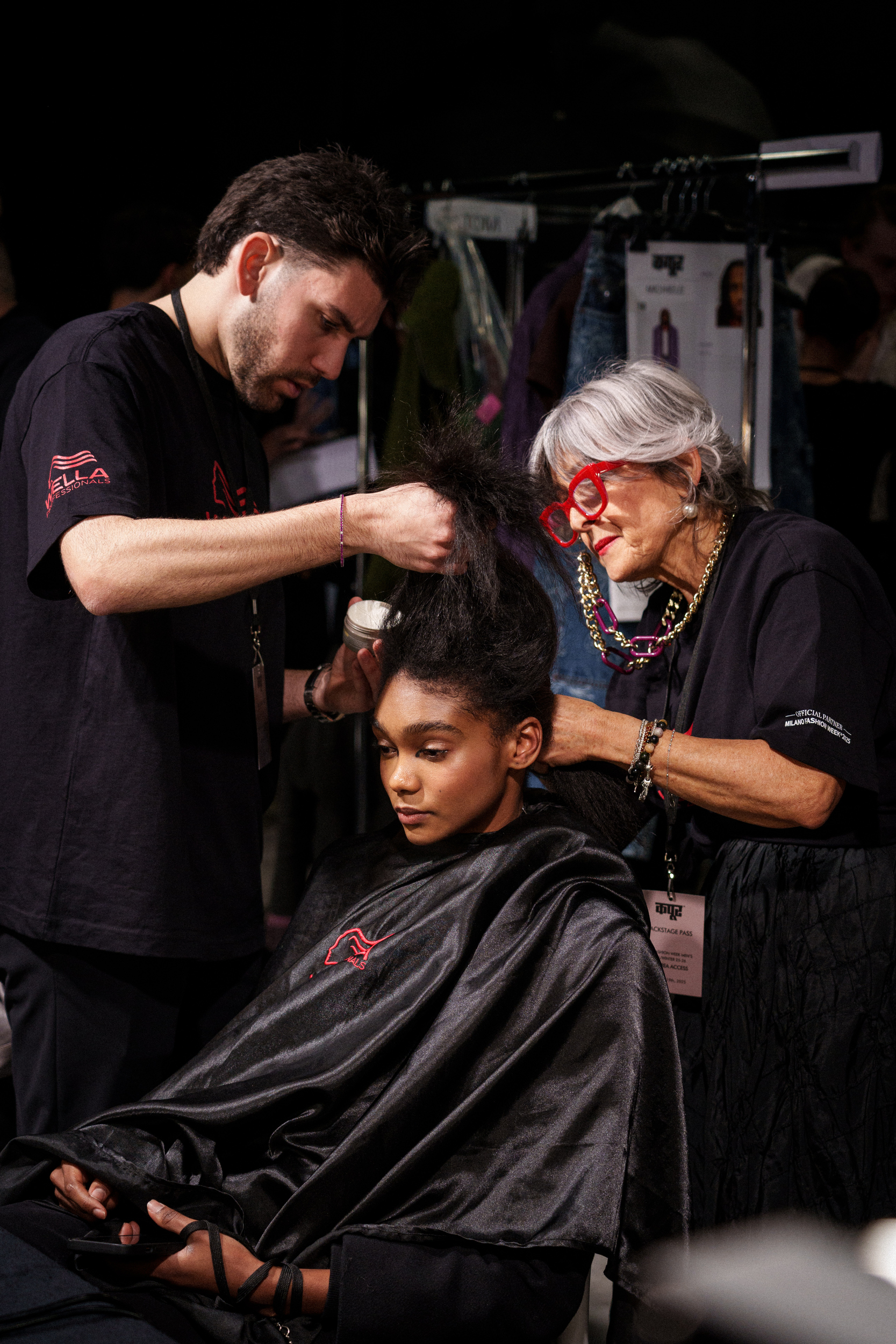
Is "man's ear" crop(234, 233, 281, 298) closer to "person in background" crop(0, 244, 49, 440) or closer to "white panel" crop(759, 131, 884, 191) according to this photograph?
"person in background" crop(0, 244, 49, 440)

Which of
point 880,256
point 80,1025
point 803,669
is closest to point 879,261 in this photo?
point 880,256

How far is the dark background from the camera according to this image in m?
3.01

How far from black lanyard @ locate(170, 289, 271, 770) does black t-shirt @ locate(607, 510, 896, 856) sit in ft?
1.93

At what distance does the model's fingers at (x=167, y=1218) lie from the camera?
4.47ft

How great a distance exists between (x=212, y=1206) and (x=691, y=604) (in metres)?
1.10

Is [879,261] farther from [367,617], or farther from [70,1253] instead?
[70,1253]

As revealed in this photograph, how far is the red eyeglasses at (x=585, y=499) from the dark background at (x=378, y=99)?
1845 mm

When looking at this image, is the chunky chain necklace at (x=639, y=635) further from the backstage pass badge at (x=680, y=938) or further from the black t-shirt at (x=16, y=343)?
the black t-shirt at (x=16, y=343)

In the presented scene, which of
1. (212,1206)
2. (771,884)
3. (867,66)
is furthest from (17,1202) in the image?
(867,66)

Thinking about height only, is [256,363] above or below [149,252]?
below

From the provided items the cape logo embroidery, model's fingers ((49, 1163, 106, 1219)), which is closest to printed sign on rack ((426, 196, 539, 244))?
the cape logo embroidery

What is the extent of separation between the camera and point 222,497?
1730 mm

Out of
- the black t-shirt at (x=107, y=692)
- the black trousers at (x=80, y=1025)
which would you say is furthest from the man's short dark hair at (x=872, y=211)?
the black trousers at (x=80, y=1025)

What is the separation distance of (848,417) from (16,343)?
2112mm
